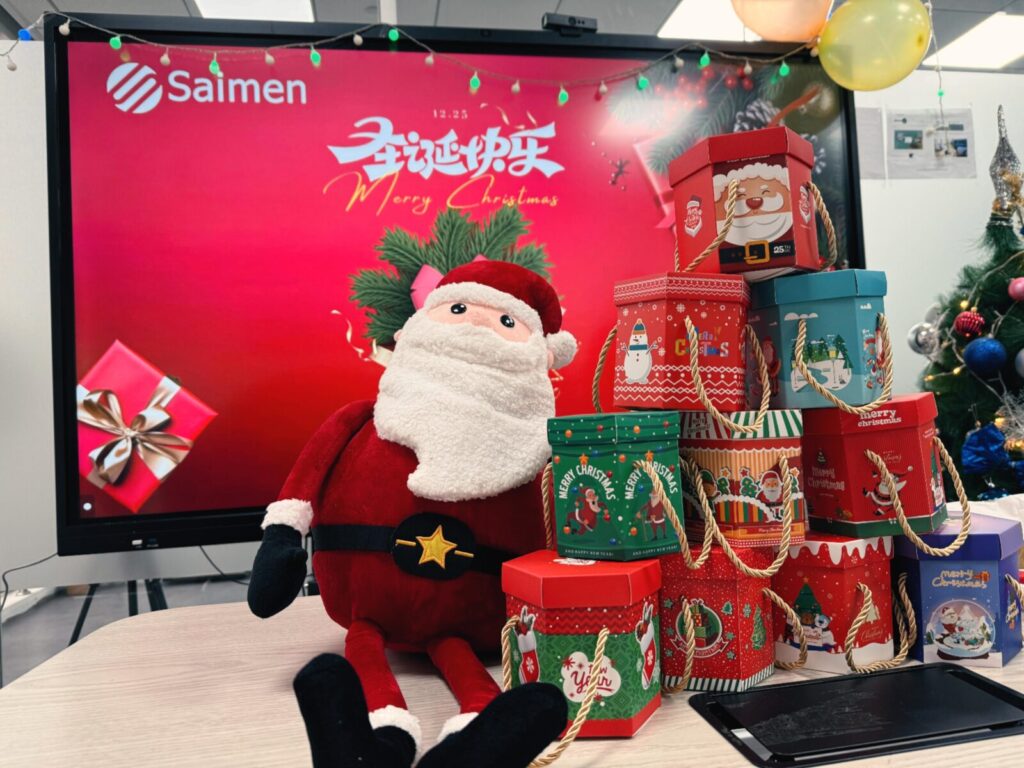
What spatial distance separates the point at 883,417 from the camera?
779mm

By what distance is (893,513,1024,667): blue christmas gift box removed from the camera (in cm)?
73

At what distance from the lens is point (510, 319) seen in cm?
87

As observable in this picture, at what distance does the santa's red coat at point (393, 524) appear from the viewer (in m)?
0.77

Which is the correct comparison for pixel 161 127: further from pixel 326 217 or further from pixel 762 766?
pixel 762 766

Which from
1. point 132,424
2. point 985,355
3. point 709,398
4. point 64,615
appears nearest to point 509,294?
point 709,398

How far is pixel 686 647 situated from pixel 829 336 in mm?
381

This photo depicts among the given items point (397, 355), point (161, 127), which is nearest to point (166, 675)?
point (397, 355)

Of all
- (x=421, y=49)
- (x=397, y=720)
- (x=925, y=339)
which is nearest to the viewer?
(x=397, y=720)

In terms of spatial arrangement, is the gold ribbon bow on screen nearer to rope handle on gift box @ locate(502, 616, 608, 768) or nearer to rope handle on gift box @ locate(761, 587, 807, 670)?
rope handle on gift box @ locate(502, 616, 608, 768)

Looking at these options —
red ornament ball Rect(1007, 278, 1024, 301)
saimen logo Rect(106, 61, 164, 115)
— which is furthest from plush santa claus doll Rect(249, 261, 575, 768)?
red ornament ball Rect(1007, 278, 1024, 301)

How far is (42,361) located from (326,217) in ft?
1.99

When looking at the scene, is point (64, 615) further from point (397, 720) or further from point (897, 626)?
point (897, 626)

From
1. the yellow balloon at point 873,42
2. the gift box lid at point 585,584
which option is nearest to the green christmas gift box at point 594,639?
the gift box lid at point 585,584

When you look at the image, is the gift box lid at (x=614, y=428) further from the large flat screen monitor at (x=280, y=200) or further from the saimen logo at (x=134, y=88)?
the saimen logo at (x=134, y=88)
